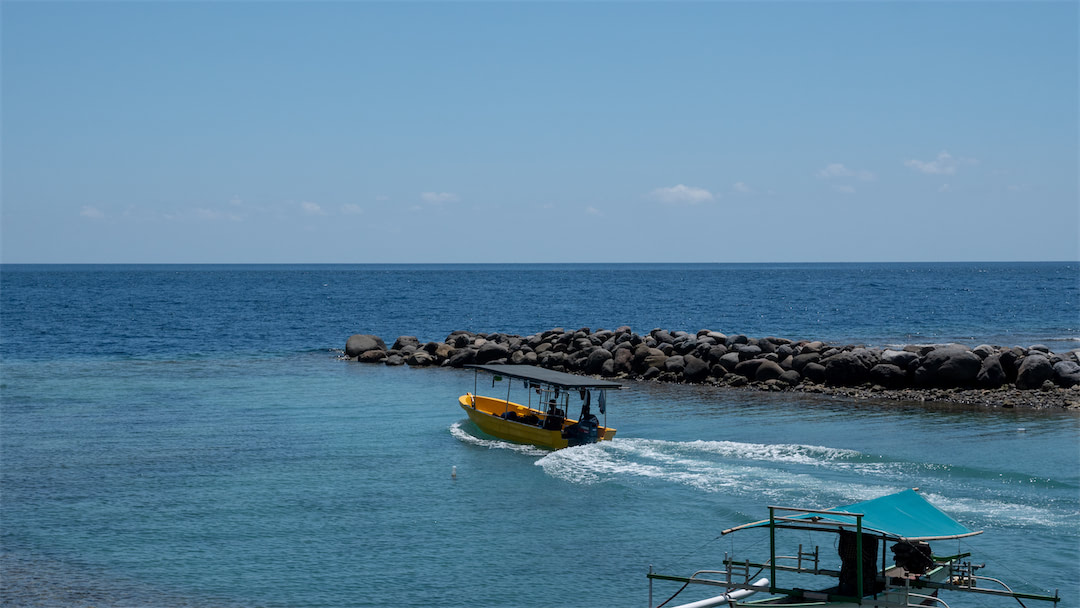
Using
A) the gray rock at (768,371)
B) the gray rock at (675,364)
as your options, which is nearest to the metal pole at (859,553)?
the gray rock at (768,371)

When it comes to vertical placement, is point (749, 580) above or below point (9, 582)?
above

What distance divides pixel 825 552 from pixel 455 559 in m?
7.90

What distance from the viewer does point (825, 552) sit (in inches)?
822

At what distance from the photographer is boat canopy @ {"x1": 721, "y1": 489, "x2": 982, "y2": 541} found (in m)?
15.2

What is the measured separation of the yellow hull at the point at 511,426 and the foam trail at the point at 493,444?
0.27 m

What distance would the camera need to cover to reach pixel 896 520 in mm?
15805

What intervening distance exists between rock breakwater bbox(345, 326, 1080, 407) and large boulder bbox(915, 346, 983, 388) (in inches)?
1.6

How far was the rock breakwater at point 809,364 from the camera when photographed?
130ft

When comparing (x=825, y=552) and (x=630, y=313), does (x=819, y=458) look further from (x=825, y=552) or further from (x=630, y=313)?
(x=630, y=313)

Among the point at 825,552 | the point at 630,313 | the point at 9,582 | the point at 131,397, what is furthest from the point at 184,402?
the point at 630,313

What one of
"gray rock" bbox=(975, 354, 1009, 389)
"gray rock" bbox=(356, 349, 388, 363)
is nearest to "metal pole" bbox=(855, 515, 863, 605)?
"gray rock" bbox=(975, 354, 1009, 389)

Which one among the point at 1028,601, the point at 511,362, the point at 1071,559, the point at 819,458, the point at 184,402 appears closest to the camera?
the point at 1028,601

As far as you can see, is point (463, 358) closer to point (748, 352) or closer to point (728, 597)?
point (748, 352)

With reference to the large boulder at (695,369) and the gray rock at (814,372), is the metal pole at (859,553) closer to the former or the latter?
the gray rock at (814,372)
